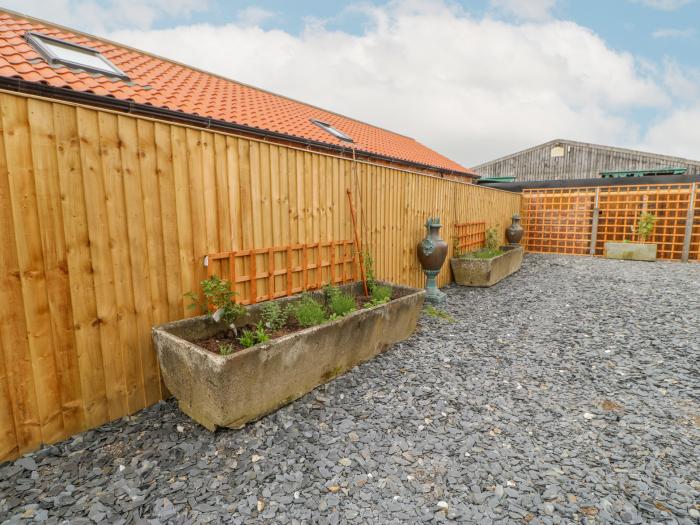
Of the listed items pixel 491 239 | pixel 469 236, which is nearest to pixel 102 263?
pixel 469 236

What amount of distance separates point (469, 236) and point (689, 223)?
22.5 feet

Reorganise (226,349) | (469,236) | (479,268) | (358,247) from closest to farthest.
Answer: (226,349) → (358,247) → (479,268) → (469,236)

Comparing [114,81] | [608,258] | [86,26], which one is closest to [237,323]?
[114,81]

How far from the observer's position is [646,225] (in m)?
9.71

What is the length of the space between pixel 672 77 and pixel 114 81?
18.7 m

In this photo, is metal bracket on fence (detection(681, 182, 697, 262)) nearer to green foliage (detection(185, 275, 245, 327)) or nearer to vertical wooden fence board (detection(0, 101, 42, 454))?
green foliage (detection(185, 275, 245, 327))

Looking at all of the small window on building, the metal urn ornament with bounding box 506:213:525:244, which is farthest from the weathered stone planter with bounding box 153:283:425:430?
the small window on building

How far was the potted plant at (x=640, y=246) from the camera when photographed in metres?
9.52

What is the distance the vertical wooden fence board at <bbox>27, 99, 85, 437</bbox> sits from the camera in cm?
194

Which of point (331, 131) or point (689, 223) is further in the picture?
point (689, 223)

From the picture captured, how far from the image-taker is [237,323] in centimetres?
290

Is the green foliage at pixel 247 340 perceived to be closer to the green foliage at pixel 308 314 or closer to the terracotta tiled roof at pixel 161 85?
the green foliage at pixel 308 314

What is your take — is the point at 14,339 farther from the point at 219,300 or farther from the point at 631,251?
the point at 631,251

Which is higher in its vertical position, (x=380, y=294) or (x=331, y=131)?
(x=331, y=131)
